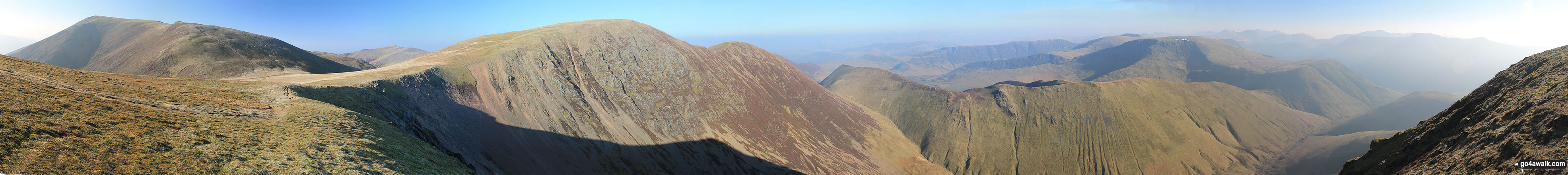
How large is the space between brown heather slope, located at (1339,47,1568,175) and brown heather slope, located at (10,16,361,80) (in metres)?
90.9

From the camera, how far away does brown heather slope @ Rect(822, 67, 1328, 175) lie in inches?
4405

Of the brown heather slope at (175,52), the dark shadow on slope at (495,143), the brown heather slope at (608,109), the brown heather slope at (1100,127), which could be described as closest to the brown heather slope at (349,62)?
the brown heather slope at (175,52)

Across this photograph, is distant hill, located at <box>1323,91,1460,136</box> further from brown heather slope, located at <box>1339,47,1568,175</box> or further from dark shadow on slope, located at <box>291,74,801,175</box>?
dark shadow on slope, located at <box>291,74,801,175</box>

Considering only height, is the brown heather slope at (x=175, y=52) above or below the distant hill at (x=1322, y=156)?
above

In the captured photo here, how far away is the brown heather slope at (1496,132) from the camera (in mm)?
19531

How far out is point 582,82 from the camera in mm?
74625

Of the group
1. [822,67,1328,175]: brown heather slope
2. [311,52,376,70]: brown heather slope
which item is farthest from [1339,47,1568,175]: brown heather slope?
[311,52,376,70]: brown heather slope

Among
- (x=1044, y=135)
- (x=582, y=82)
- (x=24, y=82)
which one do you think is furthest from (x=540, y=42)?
(x=1044, y=135)

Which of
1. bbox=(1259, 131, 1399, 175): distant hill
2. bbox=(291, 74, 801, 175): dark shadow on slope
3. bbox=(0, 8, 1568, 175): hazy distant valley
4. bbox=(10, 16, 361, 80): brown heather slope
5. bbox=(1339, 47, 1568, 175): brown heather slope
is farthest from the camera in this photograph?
bbox=(1259, 131, 1399, 175): distant hill

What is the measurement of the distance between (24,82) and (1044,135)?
147 m

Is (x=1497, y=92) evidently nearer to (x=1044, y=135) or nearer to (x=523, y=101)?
(x=523, y=101)

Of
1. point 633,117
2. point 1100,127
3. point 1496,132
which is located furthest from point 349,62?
point 1100,127

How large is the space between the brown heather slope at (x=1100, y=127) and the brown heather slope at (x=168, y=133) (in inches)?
4408

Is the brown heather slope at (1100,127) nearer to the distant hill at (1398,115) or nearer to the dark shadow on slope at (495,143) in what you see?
the distant hill at (1398,115)
